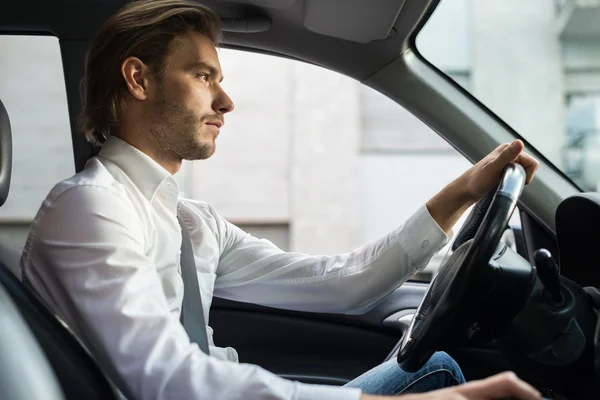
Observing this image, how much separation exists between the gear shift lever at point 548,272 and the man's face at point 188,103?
0.65 meters

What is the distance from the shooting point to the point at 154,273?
1.10 metres

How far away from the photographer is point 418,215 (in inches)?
61.5

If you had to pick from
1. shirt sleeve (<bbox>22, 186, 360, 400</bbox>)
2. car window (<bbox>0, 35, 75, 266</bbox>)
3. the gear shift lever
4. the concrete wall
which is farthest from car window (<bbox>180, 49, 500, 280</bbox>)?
shirt sleeve (<bbox>22, 186, 360, 400</bbox>)

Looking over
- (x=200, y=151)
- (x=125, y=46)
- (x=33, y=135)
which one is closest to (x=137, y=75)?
(x=125, y=46)

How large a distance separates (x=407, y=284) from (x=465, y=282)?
1.05 metres

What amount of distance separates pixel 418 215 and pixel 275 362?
0.74 metres

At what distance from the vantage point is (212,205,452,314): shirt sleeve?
1.58 m

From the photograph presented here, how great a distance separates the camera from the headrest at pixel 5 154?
1.45m

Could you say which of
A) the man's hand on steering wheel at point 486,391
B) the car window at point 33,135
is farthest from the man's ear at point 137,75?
the man's hand on steering wheel at point 486,391

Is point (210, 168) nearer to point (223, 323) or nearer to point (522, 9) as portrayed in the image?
point (522, 9)

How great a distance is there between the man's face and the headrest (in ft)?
1.02

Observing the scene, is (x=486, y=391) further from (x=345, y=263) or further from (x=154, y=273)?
(x=345, y=263)

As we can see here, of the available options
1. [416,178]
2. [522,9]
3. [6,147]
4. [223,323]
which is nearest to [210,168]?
[416,178]

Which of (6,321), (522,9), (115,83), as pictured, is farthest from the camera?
(522,9)
